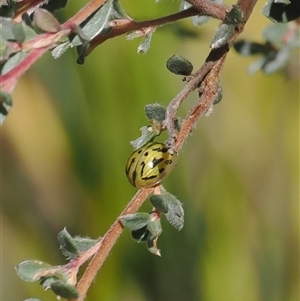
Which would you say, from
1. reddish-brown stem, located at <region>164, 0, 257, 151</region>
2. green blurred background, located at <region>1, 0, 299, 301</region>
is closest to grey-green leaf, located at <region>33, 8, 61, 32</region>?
reddish-brown stem, located at <region>164, 0, 257, 151</region>

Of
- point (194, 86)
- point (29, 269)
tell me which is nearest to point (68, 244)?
point (29, 269)

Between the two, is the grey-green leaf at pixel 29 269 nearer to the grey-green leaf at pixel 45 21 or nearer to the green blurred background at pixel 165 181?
the grey-green leaf at pixel 45 21

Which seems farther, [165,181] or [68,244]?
[165,181]

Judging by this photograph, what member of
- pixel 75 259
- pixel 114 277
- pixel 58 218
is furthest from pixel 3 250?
pixel 75 259

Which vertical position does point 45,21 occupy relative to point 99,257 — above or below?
above

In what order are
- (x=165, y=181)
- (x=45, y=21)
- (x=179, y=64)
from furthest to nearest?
(x=165, y=181) → (x=179, y=64) → (x=45, y=21)

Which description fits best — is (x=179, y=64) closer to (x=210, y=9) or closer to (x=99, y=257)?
(x=210, y=9)

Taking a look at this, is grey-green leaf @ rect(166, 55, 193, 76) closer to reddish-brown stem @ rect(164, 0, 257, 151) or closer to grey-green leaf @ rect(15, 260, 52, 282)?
reddish-brown stem @ rect(164, 0, 257, 151)

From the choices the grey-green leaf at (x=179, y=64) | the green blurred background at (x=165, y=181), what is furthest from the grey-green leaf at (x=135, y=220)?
the green blurred background at (x=165, y=181)
